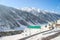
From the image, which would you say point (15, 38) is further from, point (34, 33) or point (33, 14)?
point (33, 14)

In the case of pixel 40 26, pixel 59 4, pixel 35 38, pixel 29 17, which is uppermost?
pixel 59 4

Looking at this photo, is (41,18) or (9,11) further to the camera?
(41,18)

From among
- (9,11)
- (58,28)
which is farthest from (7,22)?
(58,28)

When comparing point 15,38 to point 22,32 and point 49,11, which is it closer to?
point 22,32

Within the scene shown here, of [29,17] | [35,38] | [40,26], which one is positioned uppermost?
[29,17]

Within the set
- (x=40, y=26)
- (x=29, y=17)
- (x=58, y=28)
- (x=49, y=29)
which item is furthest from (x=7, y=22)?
(x=58, y=28)

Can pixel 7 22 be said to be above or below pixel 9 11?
below
